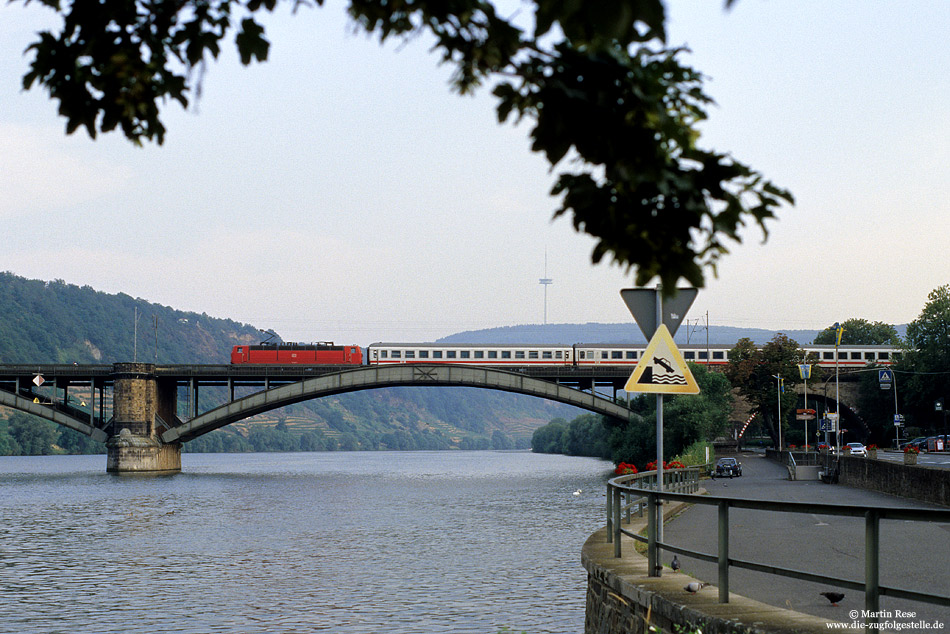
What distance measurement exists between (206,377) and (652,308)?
228ft

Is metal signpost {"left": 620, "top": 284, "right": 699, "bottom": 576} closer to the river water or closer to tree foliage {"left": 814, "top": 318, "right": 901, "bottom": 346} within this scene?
the river water

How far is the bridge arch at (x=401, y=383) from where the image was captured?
72.5 m

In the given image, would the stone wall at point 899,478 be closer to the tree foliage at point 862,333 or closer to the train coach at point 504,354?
the train coach at point 504,354

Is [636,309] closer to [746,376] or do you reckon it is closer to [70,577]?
[70,577]

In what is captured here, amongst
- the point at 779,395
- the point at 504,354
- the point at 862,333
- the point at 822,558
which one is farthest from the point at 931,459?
the point at 862,333

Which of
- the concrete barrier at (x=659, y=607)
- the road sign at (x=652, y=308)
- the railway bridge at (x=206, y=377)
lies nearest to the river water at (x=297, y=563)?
the concrete barrier at (x=659, y=607)

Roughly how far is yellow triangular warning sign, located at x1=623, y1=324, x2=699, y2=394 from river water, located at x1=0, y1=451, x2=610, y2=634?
537 centimetres

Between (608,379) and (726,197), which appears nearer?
(726,197)

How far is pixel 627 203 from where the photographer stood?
3949 millimetres

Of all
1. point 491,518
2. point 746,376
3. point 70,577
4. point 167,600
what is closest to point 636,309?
point 167,600

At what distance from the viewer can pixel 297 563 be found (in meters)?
24.9

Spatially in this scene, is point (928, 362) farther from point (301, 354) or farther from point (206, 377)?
point (206, 377)

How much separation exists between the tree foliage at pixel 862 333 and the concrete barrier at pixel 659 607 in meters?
121

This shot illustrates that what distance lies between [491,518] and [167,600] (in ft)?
62.6
